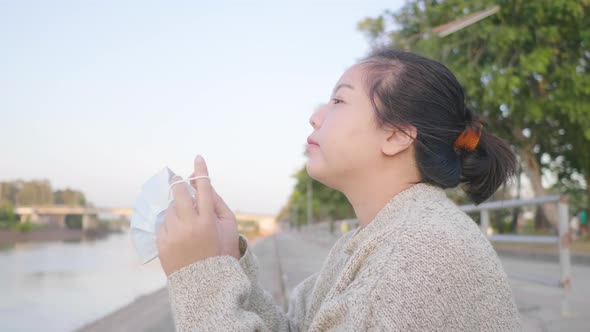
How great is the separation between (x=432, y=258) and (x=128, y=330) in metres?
3.06

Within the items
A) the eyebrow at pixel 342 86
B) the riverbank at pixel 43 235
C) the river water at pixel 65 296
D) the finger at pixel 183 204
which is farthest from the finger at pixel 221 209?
the riverbank at pixel 43 235

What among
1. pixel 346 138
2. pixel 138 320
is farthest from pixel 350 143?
pixel 138 320

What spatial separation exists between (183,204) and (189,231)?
0.06m

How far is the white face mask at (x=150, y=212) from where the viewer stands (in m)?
1.14

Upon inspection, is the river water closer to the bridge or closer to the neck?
the neck

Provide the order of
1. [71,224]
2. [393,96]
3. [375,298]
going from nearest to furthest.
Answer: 1. [375,298]
2. [393,96]
3. [71,224]

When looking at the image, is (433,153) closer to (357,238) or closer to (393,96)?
(393,96)

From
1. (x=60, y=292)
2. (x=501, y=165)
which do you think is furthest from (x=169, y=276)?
(x=60, y=292)

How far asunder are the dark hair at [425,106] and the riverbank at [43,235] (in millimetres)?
36860

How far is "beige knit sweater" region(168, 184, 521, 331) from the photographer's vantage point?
0.83 metres

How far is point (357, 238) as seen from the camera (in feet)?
3.56

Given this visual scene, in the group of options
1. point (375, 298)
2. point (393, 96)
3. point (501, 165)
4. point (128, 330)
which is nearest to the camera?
point (375, 298)

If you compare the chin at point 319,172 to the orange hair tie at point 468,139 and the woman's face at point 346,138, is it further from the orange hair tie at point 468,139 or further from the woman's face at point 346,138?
the orange hair tie at point 468,139

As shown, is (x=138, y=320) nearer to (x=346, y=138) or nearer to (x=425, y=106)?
(x=346, y=138)
